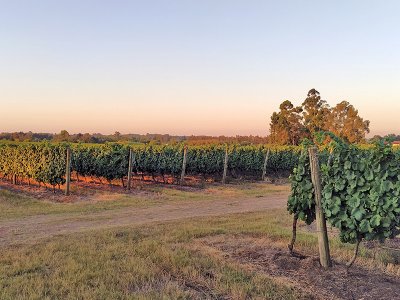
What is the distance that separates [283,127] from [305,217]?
162ft

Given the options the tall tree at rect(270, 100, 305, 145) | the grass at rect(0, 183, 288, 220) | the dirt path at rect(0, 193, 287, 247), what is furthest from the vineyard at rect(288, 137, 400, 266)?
the tall tree at rect(270, 100, 305, 145)

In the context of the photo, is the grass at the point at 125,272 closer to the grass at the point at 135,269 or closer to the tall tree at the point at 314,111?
the grass at the point at 135,269

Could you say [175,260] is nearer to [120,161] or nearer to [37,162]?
[120,161]

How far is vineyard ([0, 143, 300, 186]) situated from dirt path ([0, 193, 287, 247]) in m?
6.15

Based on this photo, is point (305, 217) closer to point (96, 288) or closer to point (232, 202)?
point (96, 288)

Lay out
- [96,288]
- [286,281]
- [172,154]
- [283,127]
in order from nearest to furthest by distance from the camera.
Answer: [96,288] → [286,281] → [172,154] → [283,127]

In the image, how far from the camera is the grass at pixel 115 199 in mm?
13273

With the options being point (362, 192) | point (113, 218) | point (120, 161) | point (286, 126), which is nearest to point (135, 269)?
point (362, 192)

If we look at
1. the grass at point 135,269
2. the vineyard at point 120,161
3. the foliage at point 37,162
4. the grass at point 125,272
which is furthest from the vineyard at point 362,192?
the foliage at point 37,162

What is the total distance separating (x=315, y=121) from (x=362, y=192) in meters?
54.5

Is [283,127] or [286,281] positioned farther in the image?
[283,127]

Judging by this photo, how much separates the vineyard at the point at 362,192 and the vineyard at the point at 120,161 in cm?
1429

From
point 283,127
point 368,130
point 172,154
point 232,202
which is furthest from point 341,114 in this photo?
point 232,202

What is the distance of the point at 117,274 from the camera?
5.70 m
